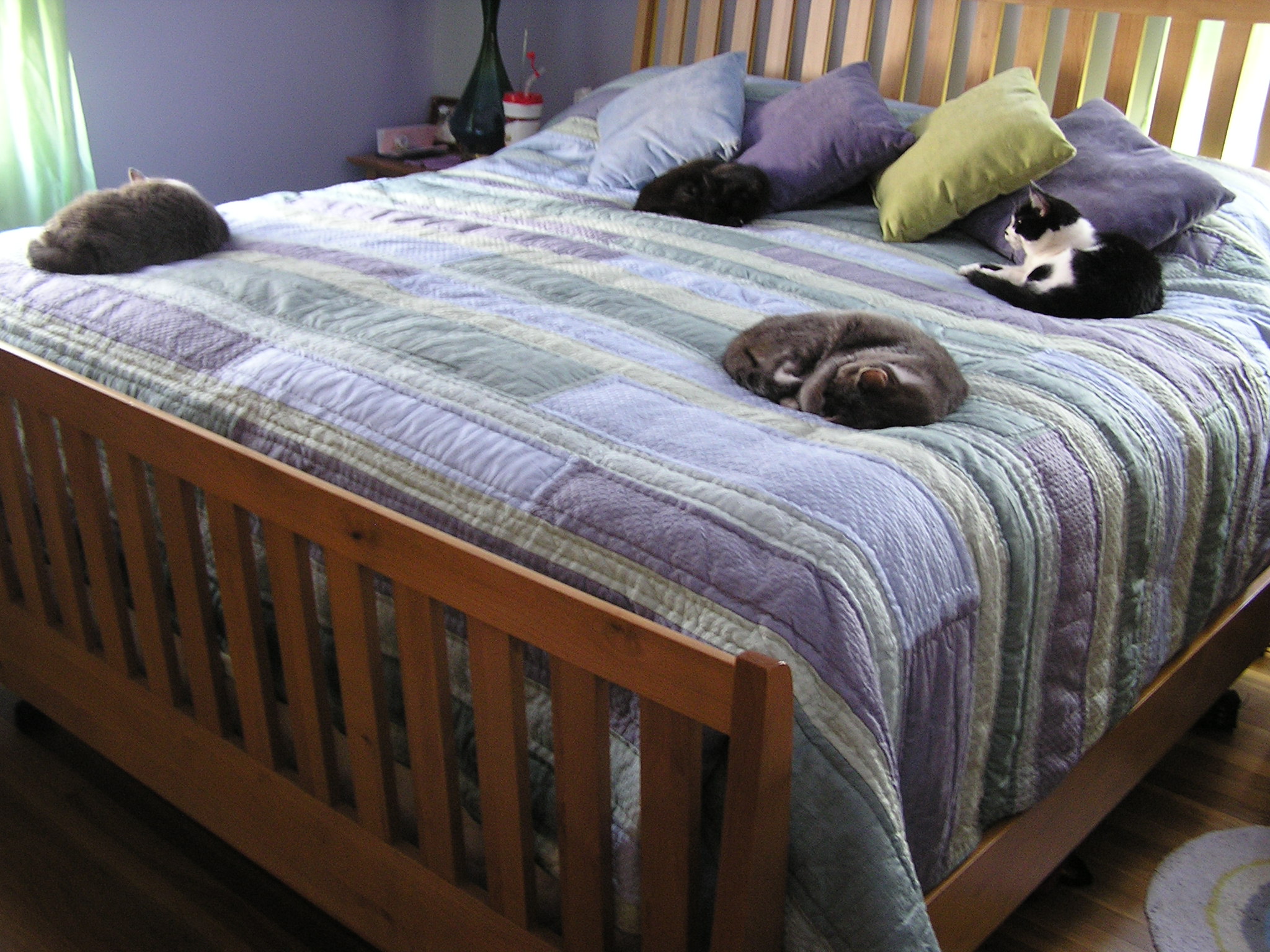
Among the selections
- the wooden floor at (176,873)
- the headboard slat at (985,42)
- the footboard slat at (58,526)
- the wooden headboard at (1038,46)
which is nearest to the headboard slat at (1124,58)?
the wooden headboard at (1038,46)

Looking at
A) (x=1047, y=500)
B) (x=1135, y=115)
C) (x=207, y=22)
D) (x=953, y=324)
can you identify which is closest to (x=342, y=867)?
(x=1047, y=500)

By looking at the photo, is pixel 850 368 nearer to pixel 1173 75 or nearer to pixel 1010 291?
pixel 1010 291

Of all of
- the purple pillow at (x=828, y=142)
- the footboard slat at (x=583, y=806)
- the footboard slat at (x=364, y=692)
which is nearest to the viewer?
the footboard slat at (x=583, y=806)

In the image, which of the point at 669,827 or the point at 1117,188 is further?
the point at 1117,188

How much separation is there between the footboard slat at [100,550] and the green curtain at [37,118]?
1557mm

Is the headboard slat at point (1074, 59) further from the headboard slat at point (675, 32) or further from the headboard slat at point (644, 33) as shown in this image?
the headboard slat at point (644, 33)

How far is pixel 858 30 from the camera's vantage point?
2.59m

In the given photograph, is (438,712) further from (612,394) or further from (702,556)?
(612,394)

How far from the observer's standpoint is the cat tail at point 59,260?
1567 mm

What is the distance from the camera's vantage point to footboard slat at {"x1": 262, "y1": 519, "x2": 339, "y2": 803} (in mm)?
1031

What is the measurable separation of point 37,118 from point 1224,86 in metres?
2.55

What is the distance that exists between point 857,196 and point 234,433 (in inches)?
60.1

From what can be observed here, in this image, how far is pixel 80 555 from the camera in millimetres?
1394

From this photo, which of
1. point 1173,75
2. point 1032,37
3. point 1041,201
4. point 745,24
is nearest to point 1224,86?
point 1173,75
